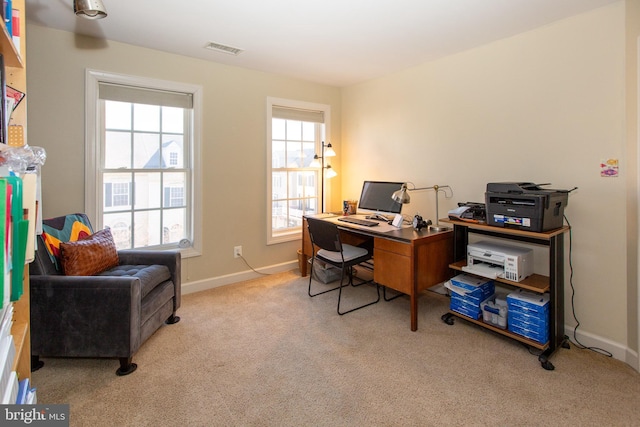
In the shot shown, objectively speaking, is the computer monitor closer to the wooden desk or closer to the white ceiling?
the wooden desk

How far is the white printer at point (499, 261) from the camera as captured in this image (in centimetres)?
241

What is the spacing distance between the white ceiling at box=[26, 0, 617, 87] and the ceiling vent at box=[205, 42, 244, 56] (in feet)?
0.19

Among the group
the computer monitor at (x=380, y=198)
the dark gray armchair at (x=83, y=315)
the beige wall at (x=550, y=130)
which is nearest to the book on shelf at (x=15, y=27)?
the dark gray armchair at (x=83, y=315)

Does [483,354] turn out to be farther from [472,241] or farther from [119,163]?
[119,163]

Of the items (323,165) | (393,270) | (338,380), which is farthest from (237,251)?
(338,380)

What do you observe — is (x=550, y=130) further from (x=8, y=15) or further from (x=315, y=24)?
(x=8, y=15)

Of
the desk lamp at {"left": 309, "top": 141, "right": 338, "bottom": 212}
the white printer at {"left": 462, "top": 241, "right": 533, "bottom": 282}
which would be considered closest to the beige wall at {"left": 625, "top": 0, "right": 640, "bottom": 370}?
the white printer at {"left": 462, "top": 241, "right": 533, "bottom": 282}

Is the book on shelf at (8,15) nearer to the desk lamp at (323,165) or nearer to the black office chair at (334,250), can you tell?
the black office chair at (334,250)

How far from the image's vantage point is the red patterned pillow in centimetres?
223

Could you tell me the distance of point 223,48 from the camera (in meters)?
3.10

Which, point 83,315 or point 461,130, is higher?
point 461,130

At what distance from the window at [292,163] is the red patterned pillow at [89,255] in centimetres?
174

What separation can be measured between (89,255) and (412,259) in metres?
2.29

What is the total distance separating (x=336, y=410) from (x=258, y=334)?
39.2 inches
